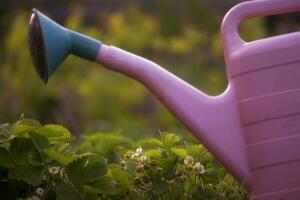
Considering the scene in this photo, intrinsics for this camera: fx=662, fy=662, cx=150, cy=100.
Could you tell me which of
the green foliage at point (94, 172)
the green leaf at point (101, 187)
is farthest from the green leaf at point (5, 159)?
the green leaf at point (101, 187)

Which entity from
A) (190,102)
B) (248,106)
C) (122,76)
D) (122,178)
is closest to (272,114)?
(248,106)

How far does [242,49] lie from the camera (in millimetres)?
1201

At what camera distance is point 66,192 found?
1.07 m

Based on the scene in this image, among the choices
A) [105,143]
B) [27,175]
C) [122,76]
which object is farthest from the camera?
[122,76]

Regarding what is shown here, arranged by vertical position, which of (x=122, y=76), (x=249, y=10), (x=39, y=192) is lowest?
(x=39, y=192)

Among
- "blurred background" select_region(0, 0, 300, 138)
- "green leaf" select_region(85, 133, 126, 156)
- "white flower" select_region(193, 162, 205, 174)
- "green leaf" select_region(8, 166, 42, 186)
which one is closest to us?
"green leaf" select_region(8, 166, 42, 186)

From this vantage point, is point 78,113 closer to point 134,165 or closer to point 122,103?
point 122,103

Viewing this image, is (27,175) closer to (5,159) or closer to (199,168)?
(5,159)

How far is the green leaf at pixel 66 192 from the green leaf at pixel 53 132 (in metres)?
0.11

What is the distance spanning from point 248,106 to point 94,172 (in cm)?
30

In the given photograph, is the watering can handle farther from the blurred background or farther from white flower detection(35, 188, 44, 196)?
the blurred background

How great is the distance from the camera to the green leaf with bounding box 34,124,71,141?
1147mm

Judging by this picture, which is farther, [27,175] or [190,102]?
[190,102]

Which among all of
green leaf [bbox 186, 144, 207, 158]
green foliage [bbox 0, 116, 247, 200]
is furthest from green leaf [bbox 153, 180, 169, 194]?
green leaf [bbox 186, 144, 207, 158]
